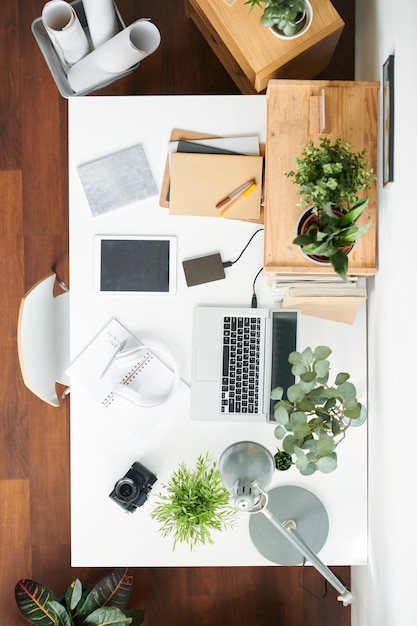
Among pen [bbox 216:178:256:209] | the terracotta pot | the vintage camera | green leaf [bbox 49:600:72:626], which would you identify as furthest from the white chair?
the terracotta pot

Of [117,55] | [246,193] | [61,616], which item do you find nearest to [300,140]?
[246,193]

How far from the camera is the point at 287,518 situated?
1.49m

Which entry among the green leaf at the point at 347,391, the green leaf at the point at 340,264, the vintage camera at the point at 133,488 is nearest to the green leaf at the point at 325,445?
the green leaf at the point at 347,391

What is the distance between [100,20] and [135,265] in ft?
2.44

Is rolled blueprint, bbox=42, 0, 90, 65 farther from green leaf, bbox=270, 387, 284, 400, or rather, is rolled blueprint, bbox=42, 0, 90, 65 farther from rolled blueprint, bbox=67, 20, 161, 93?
green leaf, bbox=270, 387, 284, 400

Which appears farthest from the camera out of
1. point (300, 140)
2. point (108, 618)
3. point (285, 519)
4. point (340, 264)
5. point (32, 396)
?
point (32, 396)

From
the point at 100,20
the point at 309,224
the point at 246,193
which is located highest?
the point at 100,20

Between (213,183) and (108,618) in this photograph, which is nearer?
(213,183)

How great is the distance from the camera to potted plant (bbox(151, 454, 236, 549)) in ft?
→ 4.57

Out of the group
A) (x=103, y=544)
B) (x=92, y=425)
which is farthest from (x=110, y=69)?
(x=103, y=544)

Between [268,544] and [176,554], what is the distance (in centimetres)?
25

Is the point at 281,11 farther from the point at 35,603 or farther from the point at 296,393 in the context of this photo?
the point at 35,603

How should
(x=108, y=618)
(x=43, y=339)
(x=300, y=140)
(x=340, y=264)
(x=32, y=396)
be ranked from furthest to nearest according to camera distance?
(x=32, y=396)
(x=108, y=618)
(x=43, y=339)
(x=300, y=140)
(x=340, y=264)

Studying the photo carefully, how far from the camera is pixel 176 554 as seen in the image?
4.94 ft
